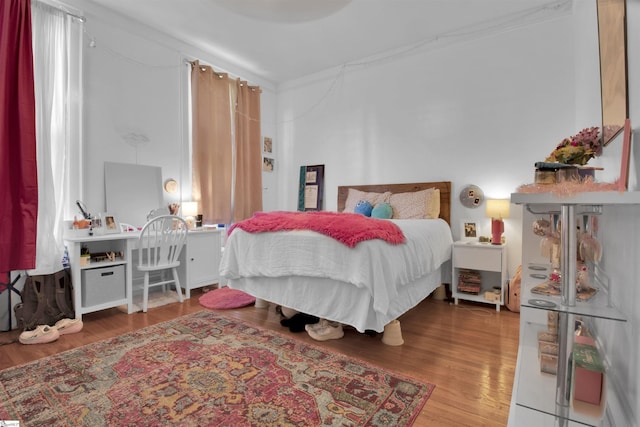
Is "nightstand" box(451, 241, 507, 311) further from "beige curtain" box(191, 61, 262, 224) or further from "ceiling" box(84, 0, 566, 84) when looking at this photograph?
"beige curtain" box(191, 61, 262, 224)

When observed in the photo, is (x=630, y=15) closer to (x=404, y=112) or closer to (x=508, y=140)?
(x=508, y=140)

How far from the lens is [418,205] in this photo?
373 centimetres

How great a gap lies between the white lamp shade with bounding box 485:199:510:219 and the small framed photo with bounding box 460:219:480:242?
31 cm

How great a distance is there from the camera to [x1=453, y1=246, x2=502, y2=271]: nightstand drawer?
10.1 ft

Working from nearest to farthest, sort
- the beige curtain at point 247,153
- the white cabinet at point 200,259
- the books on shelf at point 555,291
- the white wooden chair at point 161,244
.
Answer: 1. the books on shelf at point 555,291
2. the white wooden chair at point 161,244
3. the white cabinet at point 200,259
4. the beige curtain at point 247,153

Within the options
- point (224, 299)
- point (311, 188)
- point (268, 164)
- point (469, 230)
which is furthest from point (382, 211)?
point (268, 164)

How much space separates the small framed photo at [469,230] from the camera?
3568 millimetres

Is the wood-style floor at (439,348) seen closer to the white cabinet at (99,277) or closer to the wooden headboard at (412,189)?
the white cabinet at (99,277)

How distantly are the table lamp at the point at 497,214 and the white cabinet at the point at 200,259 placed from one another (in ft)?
9.68

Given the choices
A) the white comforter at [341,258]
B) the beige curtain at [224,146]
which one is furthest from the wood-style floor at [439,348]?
the beige curtain at [224,146]

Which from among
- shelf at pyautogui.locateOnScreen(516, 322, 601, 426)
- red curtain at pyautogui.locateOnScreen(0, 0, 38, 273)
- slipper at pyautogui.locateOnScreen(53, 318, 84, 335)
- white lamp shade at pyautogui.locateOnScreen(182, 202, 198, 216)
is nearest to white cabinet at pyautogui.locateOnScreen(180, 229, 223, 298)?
white lamp shade at pyautogui.locateOnScreen(182, 202, 198, 216)

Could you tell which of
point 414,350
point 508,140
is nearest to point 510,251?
→ point 508,140

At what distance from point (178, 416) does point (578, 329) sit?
5.97 feet

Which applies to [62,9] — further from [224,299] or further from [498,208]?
[498,208]
